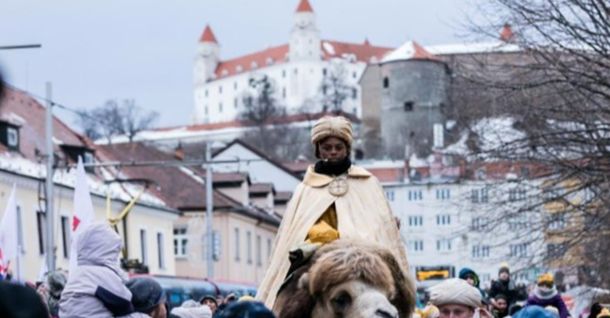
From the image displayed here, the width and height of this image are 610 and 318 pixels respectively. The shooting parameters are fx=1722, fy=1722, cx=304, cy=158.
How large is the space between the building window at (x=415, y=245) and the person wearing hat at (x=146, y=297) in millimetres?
114177

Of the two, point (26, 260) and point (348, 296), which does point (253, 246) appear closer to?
point (26, 260)

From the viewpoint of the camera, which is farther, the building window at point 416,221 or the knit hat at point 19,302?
the building window at point 416,221

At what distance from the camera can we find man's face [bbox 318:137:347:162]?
8.25 m

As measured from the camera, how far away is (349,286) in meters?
6.51

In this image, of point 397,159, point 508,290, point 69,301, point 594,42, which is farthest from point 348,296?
point 397,159

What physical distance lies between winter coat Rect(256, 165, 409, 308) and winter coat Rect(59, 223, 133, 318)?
2.18ft

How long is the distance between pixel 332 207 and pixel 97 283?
1248 mm

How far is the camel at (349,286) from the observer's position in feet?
21.1

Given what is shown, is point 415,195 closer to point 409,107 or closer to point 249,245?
point 409,107

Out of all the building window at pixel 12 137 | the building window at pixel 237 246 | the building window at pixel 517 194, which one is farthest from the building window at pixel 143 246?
the building window at pixel 517 194

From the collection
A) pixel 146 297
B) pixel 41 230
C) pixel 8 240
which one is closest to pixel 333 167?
pixel 146 297

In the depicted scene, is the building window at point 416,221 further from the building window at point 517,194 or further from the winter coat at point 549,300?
the winter coat at point 549,300

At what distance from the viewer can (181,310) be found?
957 centimetres

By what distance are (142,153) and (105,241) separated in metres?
67.9
